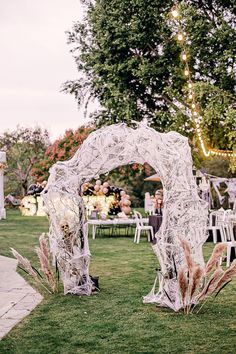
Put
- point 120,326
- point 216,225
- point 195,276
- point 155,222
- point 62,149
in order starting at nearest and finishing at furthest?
point 120,326 < point 195,276 < point 216,225 < point 155,222 < point 62,149

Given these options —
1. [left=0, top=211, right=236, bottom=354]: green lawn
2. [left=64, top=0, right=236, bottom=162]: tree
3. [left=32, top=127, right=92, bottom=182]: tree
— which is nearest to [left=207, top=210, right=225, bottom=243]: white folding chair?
[left=64, top=0, right=236, bottom=162]: tree

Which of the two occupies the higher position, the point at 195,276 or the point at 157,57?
the point at 157,57

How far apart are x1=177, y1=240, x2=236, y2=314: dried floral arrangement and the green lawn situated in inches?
7.8

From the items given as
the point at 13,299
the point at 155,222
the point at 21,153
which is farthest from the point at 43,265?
the point at 21,153

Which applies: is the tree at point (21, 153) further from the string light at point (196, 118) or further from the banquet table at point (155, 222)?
the banquet table at point (155, 222)

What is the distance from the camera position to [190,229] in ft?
22.1

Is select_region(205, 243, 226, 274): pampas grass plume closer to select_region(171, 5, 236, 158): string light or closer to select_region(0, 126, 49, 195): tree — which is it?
select_region(171, 5, 236, 158): string light

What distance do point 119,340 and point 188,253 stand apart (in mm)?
1284

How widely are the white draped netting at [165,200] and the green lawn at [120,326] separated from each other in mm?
389

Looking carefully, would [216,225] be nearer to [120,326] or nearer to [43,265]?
[43,265]

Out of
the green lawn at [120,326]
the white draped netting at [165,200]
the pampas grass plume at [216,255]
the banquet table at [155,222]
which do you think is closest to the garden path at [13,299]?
the green lawn at [120,326]

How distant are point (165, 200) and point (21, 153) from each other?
33070mm

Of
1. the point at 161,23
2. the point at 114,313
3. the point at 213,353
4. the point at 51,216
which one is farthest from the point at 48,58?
the point at 213,353

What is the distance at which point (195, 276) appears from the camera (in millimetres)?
6031
